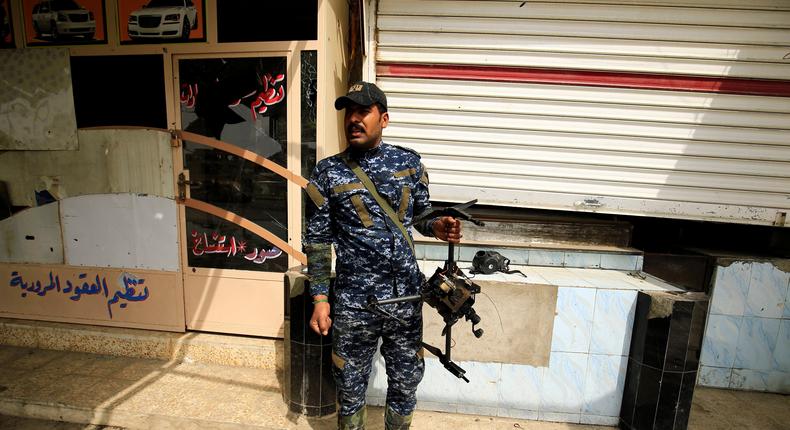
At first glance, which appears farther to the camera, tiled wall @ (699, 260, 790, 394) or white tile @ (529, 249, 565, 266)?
white tile @ (529, 249, 565, 266)

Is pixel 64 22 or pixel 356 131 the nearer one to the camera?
pixel 356 131

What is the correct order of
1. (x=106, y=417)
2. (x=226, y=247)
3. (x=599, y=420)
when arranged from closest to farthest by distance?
(x=106, y=417) < (x=599, y=420) < (x=226, y=247)

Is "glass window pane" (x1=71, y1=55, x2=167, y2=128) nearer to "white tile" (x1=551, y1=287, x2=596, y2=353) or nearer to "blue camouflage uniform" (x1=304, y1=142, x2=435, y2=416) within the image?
"blue camouflage uniform" (x1=304, y1=142, x2=435, y2=416)

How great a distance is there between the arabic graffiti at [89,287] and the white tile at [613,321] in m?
4.85

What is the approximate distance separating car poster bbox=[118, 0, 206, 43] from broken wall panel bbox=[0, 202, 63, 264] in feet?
7.40

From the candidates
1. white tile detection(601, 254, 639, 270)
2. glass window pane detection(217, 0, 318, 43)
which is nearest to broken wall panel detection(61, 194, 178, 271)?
glass window pane detection(217, 0, 318, 43)

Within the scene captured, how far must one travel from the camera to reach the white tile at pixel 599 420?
300 cm

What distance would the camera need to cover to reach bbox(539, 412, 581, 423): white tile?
119 inches

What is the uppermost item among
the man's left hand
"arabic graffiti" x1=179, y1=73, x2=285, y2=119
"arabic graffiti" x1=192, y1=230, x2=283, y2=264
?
"arabic graffiti" x1=179, y1=73, x2=285, y2=119

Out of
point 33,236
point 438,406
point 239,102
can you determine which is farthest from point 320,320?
point 33,236

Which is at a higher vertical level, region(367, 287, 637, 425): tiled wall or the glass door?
the glass door

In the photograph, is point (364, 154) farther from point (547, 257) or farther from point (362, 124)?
point (547, 257)

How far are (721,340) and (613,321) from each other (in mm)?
1752

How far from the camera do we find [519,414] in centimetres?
304
